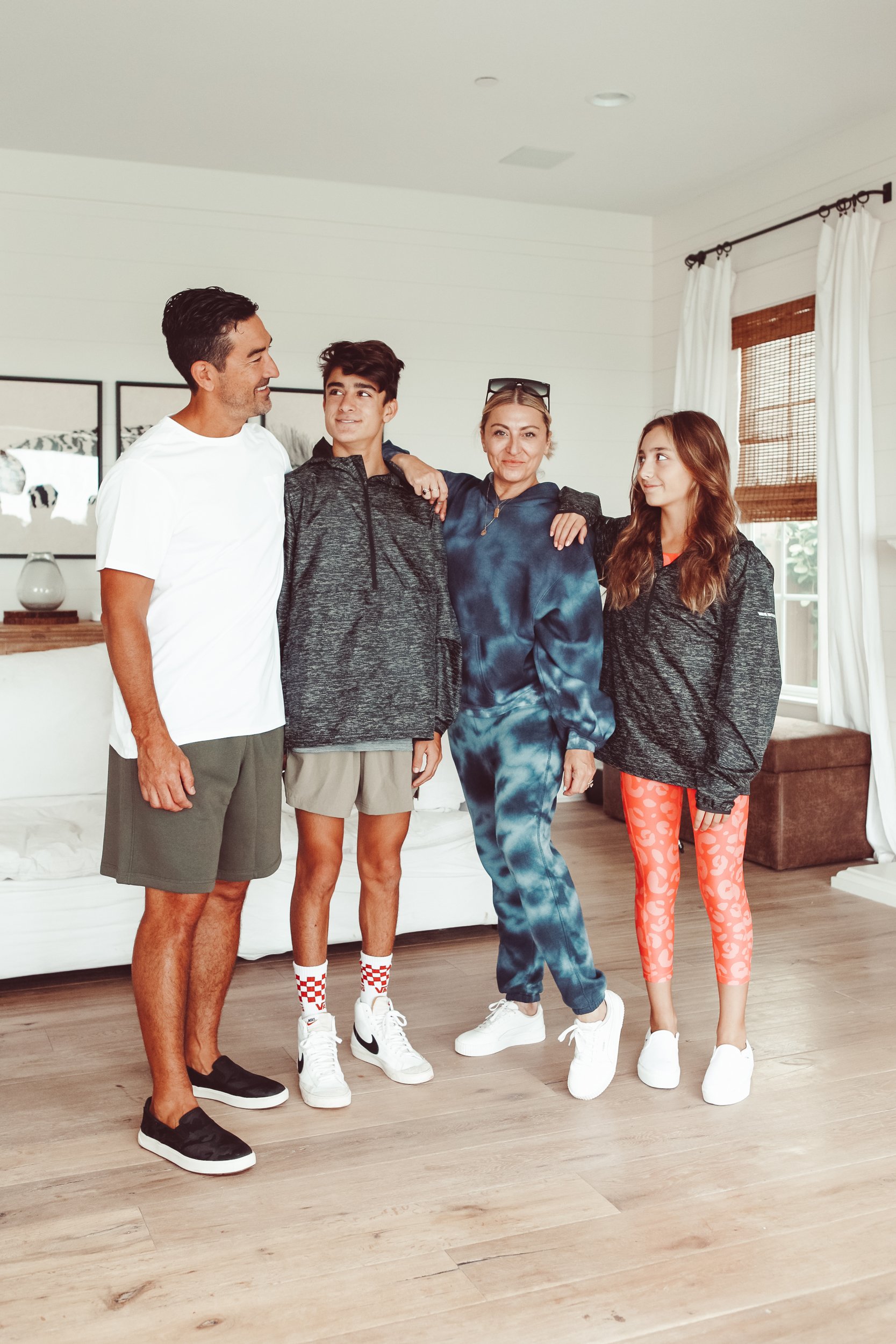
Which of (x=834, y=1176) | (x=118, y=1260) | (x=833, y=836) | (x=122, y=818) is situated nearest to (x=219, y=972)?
(x=122, y=818)

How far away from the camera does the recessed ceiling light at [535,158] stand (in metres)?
5.20

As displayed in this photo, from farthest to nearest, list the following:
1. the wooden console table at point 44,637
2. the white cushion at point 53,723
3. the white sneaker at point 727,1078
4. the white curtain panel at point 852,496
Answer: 1. the wooden console table at point 44,637
2. the white curtain panel at point 852,496
3. the white cushion at point 53,723
4. the white sneaker at point 727,1078

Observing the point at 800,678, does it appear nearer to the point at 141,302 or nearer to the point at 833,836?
the point at 833,836

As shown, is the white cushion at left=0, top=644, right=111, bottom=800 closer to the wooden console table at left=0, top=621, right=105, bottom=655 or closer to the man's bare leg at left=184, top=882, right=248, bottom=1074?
the wooden console table at left=0, top=621, right=105, bottom=655

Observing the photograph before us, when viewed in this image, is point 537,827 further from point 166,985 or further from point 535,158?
point 535,158

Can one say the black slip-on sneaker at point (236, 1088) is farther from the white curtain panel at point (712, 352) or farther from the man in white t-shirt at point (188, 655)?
the white curtain panel at point (712, 352)

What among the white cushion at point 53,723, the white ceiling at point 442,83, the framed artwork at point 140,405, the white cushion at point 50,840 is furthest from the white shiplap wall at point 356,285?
the white cushion at point 50,840

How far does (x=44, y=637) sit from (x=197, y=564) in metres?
3.03

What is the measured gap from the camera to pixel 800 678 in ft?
18.4

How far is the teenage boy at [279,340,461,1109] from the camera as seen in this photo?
243 cm

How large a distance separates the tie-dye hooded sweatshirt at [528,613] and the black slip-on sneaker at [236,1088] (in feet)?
3.06

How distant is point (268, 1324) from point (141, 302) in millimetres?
4602

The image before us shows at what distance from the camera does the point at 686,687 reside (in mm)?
2520

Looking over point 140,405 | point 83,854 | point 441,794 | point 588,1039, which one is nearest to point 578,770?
point 588,1039
